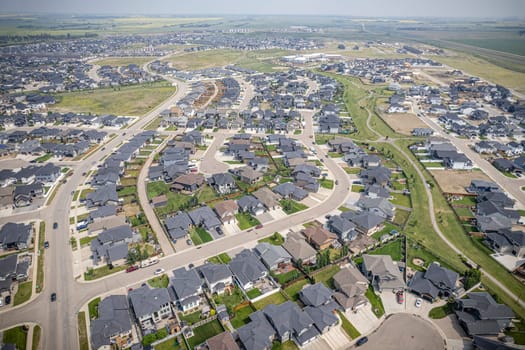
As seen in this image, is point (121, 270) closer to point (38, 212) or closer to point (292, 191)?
point (38, 212)

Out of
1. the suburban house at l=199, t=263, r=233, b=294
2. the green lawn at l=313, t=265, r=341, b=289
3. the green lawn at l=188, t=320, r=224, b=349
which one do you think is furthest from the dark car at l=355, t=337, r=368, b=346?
the suburban house at l=199, t=263, r=233, b=294

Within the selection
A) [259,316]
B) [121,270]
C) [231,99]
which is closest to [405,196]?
[259,316]

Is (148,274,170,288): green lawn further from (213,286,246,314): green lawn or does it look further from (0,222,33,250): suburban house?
(0,222,33,250): suburban house

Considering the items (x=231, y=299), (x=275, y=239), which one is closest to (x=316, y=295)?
(x=231, y=299)

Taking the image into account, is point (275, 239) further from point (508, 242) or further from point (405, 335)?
point (508, 242)

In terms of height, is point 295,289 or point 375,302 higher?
point 295,289

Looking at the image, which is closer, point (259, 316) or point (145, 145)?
point (259, 316)
